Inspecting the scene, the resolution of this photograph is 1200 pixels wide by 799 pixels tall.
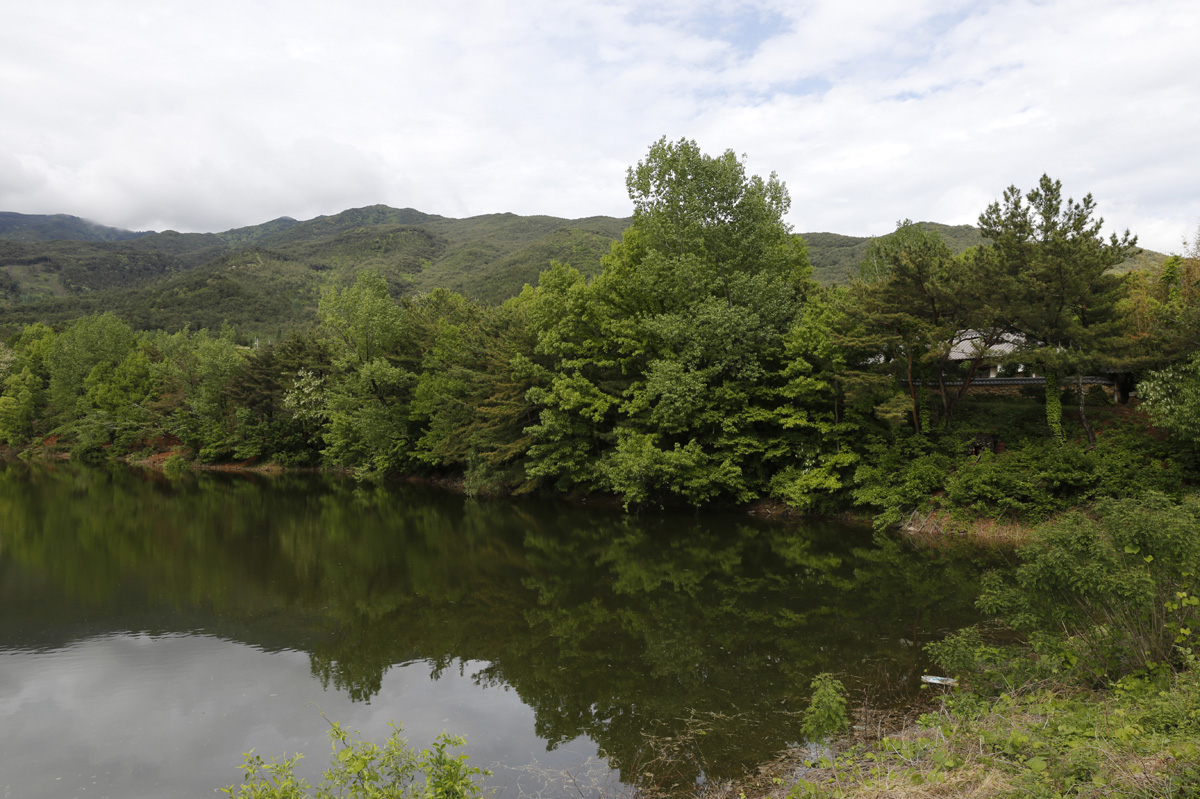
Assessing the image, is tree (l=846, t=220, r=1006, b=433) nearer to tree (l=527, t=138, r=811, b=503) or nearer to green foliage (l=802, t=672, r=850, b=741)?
tree (l=527, t=138, r=811, b=503)

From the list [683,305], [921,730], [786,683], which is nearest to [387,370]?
[683,305]

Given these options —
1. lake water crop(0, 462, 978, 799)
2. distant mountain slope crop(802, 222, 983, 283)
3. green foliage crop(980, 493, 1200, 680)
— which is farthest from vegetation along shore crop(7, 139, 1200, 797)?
distant mountain slope crop(802, 222, 983, 283)

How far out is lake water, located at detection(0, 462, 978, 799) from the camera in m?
9.23

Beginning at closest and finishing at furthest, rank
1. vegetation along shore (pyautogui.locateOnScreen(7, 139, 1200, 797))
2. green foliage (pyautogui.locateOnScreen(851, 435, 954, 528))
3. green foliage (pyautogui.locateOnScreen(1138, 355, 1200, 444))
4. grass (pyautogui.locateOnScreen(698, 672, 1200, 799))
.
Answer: grass (pyautogui.locateOnScreen(698, 672, 1200, 799))
vegetation along shore (pyautogui.locateOnScreen(7, 139, 1200, 797))
green foliage (pyautogui.locateOnScreen(1138, 355, 1200, 444))
green foliage (pyautogui.locateOnScreen(851, 435, 954, 528))

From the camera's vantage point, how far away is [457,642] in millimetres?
13609

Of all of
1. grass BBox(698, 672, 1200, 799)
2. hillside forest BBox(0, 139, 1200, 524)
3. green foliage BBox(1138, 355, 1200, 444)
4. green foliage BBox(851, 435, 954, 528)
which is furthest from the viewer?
green foliage BBox(851, 435, 954, 528)

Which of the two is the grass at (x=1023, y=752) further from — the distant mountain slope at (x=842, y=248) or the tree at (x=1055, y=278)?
the distant mountain slope at (x=842, y=248)

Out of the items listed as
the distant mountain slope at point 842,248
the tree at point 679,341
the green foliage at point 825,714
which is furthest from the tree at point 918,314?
the distant mountain slope at point 842,248

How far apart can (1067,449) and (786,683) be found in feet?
48.8

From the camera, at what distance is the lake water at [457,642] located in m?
9.23

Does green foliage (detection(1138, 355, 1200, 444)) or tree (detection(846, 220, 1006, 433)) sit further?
tree (detection(846, 220, 1006, 433))

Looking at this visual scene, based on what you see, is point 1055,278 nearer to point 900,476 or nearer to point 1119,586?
point 900,476

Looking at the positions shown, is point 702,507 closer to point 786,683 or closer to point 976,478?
point 976,478

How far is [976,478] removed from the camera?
20.9 metres
